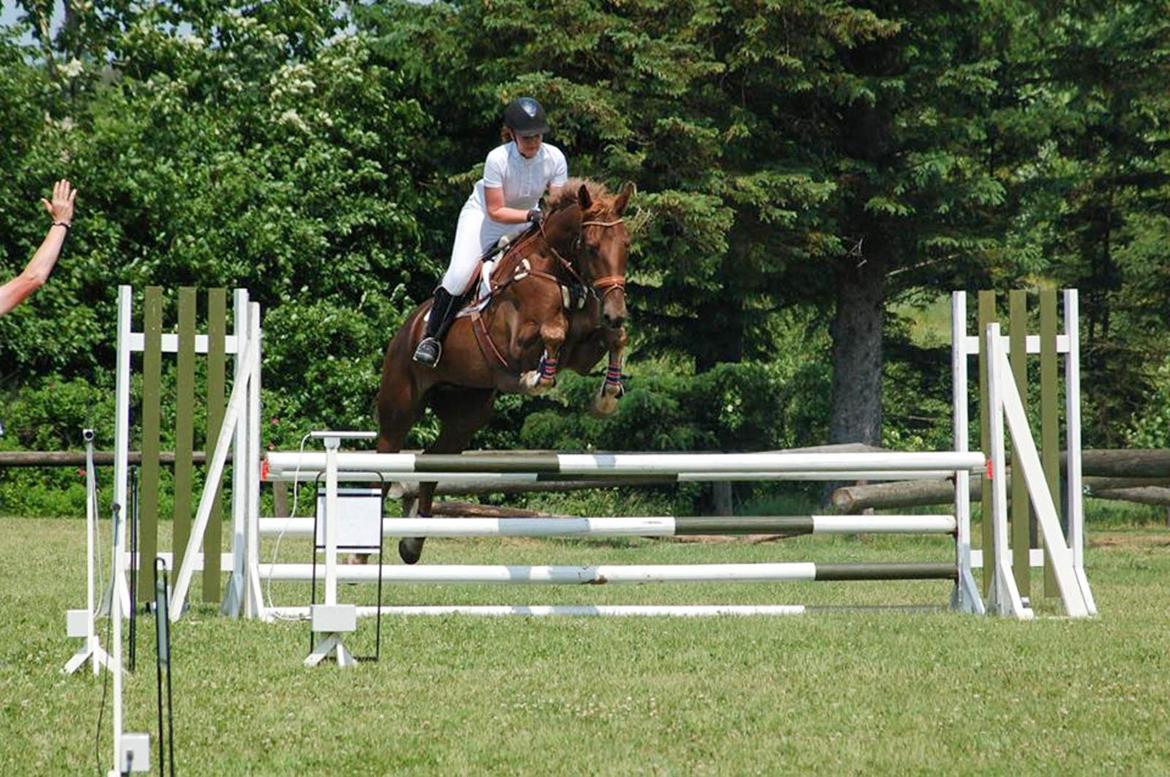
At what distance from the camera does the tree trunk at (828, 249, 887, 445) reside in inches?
764

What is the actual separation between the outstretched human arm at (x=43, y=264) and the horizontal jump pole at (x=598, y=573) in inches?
120

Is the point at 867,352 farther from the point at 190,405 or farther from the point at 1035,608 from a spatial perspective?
the point at 190,405

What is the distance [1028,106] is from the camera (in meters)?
19.8

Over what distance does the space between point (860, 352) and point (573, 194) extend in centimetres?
1136

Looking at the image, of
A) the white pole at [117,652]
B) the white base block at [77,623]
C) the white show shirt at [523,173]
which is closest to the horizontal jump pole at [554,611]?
the white base block at [77,623]

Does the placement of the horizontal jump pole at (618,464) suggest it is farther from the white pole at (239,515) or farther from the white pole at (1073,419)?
the white pole at (1073,419)

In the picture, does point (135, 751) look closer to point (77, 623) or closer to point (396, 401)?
point (77, 623)

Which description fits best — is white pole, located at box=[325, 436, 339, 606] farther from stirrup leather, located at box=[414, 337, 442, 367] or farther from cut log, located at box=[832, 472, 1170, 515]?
cut log, located at box=[832, 472, 1170, 515]

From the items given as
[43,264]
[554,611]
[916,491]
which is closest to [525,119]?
[554,611]

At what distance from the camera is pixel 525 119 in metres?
8.67

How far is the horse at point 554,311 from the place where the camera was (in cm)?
836

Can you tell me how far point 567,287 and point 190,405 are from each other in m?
→ 2.12

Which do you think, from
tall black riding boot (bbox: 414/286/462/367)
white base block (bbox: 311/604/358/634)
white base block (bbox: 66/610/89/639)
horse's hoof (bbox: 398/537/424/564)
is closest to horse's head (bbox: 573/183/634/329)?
tall black riding boot (bbox: 414/286/462/367)

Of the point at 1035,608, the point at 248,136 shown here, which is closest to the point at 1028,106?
the point at 248,136
